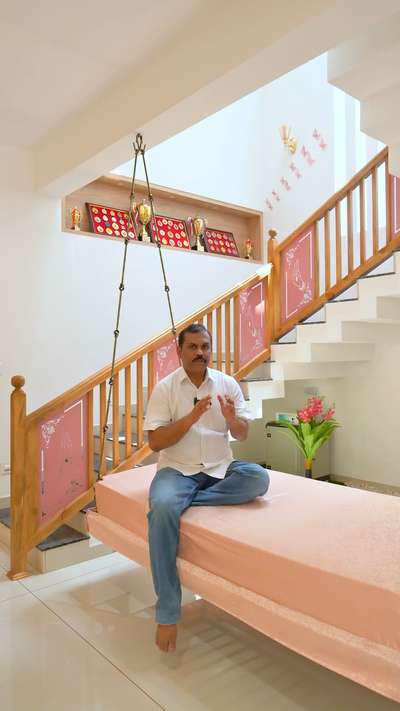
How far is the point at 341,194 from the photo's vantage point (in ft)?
14.2

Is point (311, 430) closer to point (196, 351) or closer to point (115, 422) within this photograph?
point (115, 422)

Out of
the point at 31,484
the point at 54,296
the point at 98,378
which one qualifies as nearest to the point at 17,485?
the point at 31,484

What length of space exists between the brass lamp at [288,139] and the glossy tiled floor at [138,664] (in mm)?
5203

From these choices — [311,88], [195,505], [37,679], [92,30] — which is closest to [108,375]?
[195,505]

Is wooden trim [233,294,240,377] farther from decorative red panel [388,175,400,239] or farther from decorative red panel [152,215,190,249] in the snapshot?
decorative red panel [152,215,190,249]

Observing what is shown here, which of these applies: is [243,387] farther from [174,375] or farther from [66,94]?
[66,94]

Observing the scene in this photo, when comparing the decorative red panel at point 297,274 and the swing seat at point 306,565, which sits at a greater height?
the decorative red panel at point 297,274

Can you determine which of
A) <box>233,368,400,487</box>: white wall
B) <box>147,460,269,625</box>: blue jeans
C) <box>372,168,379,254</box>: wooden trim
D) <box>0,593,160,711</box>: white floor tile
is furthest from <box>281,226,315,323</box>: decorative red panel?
<box>0,593,160,711</box>: white floor tile

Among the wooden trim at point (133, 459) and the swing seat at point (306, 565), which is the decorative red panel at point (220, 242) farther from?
the swing seat at point (306, 565)

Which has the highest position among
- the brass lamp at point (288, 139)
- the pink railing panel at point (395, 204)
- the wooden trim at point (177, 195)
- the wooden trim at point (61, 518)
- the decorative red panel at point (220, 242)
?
the brass lamp at point (288, 139)

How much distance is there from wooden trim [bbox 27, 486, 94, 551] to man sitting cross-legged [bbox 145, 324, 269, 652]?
881mm

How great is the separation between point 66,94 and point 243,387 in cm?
255

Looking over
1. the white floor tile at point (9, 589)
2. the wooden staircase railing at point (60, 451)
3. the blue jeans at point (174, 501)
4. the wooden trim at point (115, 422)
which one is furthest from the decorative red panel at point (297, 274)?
the white floor tile at point (9, 589)

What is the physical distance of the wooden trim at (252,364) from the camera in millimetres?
4387
